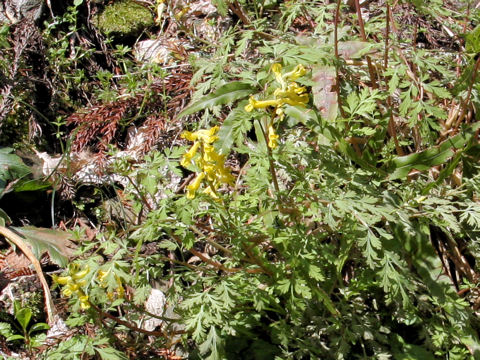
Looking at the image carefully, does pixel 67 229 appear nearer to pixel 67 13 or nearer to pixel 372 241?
pixel 67 13

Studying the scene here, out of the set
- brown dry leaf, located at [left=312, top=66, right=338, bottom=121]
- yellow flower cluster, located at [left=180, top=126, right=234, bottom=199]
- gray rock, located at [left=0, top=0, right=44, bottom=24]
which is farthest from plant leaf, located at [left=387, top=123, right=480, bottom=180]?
gray rock, located at [left=0, top=0, right=44, bottom=24]

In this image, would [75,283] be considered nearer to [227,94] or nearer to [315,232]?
[315,232]

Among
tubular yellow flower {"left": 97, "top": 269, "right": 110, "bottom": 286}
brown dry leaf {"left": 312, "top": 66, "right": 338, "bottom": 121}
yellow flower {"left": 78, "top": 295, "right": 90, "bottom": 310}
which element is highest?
brown dry leaf {"left": 312, "top": 66, "right": 338, "bottom": 121}

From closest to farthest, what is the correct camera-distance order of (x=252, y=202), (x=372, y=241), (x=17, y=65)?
(x=372, y=241) → (x=252, y=202) → (x=17, y=65)

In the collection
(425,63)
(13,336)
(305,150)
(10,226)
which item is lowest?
(13,336)

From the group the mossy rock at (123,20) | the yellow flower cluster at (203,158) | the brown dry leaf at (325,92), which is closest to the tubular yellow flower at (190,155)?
the yellow flower cluster at (203,158)

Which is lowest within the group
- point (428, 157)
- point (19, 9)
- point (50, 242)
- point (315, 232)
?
point (50, 242)

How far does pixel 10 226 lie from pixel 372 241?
2.36 m

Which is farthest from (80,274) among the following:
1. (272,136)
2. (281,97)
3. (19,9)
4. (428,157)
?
(19,9)

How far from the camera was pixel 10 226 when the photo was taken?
3.48 meters

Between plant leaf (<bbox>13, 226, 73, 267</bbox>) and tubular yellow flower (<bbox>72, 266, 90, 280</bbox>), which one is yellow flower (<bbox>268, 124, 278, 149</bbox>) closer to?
tubular yellow flower (<bbox>72, 266, 90, 280</bbox>)

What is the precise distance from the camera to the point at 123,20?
4.41 metres

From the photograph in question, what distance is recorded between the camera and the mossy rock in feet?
14.4

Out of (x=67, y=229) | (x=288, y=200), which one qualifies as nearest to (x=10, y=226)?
(x=67, y=229)
